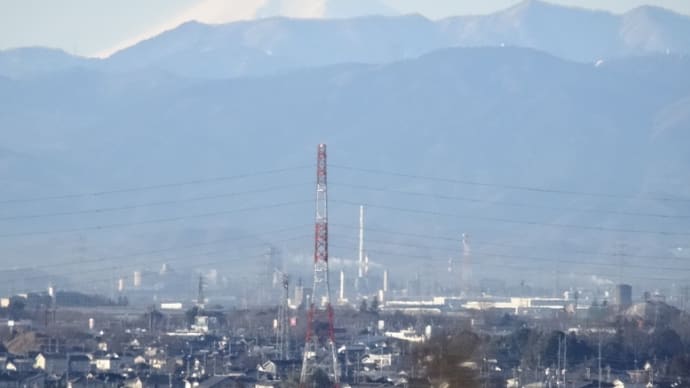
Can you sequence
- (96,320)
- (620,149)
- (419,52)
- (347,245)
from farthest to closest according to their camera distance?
(419,52) → (620,149) → (347,245) → (96,320)

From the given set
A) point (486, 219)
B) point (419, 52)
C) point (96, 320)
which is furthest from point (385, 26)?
point (96, 320)

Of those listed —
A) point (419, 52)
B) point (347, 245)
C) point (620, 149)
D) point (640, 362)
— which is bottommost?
point (640, 362)

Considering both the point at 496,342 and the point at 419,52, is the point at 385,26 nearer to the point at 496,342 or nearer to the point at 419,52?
the point at 419,52

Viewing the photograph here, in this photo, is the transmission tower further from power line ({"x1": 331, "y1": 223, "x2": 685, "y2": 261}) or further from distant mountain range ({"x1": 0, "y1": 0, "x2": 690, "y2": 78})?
distant mountain range ({"x1": 0, "y1": 0, "x2": 690, "y2": 78})

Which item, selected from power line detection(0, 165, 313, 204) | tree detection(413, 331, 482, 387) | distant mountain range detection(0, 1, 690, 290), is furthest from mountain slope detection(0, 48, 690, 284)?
tree detection(413, 331, 482, 387)

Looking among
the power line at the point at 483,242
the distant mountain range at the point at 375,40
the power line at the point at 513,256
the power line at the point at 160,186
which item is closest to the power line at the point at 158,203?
the power line at the point at 160,186

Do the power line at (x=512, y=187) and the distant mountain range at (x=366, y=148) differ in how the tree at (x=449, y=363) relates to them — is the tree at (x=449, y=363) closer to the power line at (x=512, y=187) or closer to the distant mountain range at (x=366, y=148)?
the distant mountain range at (x=366, y=148)
